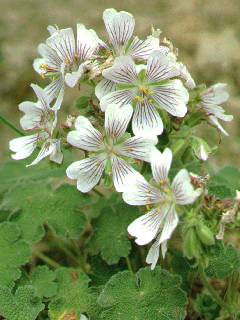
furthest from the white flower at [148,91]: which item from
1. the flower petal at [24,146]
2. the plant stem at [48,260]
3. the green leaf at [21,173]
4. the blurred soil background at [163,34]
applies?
the blurred soil background at [163,34]

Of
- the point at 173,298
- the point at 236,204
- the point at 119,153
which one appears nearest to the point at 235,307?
the point at 173,298

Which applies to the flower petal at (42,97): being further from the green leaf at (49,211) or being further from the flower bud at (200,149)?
the flower bud at (200,149)

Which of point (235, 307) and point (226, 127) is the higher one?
point (226, 127)

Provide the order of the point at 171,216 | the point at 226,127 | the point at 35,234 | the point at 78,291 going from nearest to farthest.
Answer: the point at 171,216 → the point at 78,291 → the point at 35,234 → the point at 226,127

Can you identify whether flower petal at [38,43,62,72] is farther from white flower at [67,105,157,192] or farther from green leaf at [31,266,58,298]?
green leaf at [31,266,58,298]

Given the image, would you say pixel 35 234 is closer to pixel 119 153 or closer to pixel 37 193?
pixel 37 193
